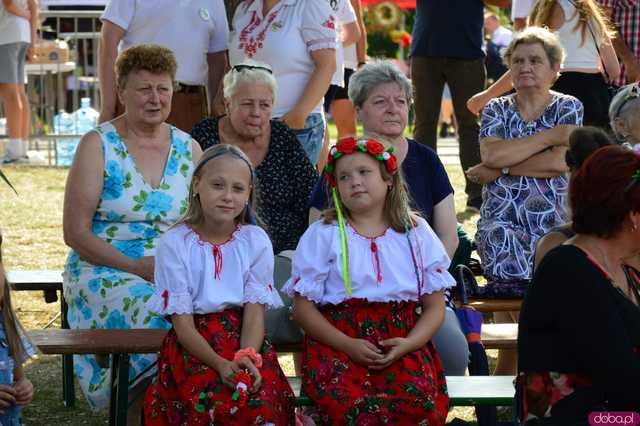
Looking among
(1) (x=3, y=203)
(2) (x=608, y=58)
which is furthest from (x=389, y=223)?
(1) (x=3, y=203)

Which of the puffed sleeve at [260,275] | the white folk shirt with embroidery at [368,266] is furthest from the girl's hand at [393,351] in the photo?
the puffed sleeve at [260,275]

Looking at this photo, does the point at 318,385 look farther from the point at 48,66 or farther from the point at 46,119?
the point at 46,119

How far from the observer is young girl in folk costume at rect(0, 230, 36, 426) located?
3.64 metres

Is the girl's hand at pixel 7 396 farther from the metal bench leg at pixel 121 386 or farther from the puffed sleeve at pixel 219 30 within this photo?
the puffed sleeve at pixel 219 30

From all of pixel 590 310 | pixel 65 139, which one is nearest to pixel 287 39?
pixel 590 310

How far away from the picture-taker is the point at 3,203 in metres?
10.1

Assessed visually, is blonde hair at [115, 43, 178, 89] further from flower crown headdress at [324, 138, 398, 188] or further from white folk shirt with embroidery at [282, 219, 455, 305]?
white folk shirt with embroidery at [282, 219, 455, 305]

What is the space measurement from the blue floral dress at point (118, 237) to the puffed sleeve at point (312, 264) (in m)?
0.72

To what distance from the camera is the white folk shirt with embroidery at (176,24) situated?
582 centimetres

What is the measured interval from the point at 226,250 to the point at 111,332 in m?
0.57

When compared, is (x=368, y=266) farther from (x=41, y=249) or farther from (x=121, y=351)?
(x=41, y=249)

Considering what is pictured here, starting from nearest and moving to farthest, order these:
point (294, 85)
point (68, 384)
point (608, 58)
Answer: point (68, 384) → point (294, 85) → point (608, 58)

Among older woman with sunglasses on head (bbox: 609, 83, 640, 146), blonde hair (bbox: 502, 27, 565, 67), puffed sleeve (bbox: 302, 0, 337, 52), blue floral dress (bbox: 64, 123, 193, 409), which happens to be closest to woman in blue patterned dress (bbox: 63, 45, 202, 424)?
blue floral dress (bbox: 64, 123, 193, 409)

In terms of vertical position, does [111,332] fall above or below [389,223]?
below
